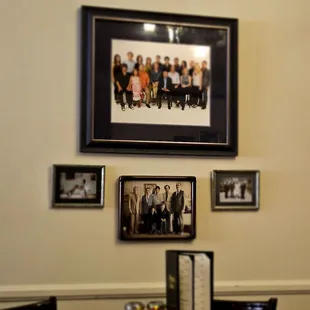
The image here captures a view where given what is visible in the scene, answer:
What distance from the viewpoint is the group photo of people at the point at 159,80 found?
2.18m

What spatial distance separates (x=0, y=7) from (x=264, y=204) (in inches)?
57.6

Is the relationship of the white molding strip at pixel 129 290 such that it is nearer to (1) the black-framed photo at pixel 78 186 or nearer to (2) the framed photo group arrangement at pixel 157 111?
(2) the framed photo group arrangement at pixel 157 111

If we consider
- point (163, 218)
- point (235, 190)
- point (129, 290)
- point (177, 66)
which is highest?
point (177, 66)

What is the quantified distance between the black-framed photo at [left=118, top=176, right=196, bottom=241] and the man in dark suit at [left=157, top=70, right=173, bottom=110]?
0.35 m

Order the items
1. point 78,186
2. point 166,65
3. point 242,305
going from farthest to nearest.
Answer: point 166,65 < point 78,186 < point 242,305

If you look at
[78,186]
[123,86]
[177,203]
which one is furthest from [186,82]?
[78,186]

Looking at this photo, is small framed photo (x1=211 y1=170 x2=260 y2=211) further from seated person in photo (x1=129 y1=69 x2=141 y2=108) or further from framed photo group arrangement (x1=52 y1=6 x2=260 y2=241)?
seated person in photo (x1=129 y1=69 x2=141 y2=108)

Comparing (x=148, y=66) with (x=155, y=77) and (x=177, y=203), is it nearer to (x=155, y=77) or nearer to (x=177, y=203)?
(x=155, y=77)

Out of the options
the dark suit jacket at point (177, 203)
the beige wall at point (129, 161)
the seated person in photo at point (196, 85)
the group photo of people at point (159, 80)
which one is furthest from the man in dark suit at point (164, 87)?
the dark suit jacket at point (177, 203)

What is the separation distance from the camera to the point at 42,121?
83.7 inches

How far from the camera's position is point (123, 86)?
218 centimetres

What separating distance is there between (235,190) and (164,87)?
1.87 feet

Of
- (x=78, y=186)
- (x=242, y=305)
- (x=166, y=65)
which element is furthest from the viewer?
(x=166, y=65)

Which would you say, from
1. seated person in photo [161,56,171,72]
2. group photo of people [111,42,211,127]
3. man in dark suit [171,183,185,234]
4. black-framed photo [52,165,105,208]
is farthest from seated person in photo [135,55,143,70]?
man in dark suit [171,183,185,234]
